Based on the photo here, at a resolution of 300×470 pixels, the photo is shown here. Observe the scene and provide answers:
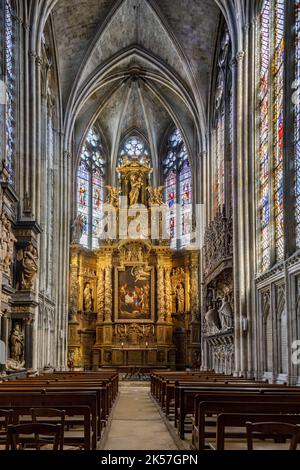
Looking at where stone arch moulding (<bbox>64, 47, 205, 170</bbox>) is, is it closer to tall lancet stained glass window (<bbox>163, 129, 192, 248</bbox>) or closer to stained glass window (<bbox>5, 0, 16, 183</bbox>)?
tall lancet stained glass window (<bbox>163, 129, 192, 248</bbox>)

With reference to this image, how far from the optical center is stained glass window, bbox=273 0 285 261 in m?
20.4

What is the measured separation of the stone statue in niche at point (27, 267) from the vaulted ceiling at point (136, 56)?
50.0 ft

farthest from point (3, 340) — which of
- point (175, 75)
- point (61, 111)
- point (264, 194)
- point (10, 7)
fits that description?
point (175, 75)

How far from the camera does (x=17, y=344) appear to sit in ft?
66.8

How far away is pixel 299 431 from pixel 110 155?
39.3 meters

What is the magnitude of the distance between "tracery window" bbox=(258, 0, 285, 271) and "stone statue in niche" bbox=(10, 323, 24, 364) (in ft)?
28.4

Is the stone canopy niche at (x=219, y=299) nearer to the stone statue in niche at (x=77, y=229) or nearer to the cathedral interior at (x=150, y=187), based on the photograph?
the cathedral interior at (x=150, y=187)

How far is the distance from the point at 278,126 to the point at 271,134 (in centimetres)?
59

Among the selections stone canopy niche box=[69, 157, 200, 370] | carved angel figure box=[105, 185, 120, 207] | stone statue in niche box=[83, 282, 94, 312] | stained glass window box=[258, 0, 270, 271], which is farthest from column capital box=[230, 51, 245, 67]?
stone statue in niche box=[83, 282, 94, 312]

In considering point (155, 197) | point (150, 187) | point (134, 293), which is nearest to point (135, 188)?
point (150, 187)

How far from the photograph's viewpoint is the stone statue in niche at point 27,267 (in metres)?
20.8

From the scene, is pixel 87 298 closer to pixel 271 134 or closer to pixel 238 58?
pixel 238 58

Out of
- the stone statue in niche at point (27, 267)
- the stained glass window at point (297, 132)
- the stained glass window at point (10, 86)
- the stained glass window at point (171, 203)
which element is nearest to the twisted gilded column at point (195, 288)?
the stained glass window at point (171, 203)

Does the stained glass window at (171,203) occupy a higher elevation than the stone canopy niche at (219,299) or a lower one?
higher
